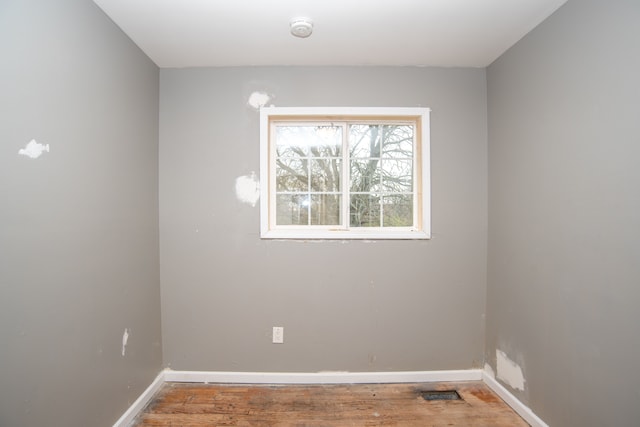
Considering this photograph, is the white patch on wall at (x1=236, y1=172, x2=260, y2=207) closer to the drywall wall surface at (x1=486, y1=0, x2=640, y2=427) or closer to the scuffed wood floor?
the scuffed wood floor

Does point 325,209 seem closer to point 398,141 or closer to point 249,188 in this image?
point 249,188

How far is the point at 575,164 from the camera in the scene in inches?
57.0

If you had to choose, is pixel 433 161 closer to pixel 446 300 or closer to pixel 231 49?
pixel 446 300

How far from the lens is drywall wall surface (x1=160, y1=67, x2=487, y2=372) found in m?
2.13

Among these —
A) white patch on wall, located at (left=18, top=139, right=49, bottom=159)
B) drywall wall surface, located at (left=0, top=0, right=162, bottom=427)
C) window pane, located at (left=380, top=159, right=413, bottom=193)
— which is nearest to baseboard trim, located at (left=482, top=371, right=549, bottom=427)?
window pane, located at (left=380, top=159, right=413, bottom=193)

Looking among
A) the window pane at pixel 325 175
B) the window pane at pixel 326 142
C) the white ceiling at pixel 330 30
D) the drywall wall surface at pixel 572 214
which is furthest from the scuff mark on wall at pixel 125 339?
the drywall wall surface at pixel 572 214

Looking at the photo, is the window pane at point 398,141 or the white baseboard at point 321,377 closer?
the white baseboard at point 321,377

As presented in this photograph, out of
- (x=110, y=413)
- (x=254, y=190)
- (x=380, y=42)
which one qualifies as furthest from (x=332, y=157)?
(x=110, y=413)

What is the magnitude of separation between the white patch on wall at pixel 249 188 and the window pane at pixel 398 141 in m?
1.04

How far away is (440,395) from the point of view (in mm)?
2004

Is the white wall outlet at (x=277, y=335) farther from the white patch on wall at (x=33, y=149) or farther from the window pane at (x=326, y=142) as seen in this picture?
the white patch on wall at (x=33, y=149)

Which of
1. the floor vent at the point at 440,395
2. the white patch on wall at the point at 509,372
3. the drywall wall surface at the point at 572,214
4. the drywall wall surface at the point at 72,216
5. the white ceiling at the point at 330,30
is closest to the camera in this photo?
the drywall wall surface at the point at 72,216

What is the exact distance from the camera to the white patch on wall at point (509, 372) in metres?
1.83

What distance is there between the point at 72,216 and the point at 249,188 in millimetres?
1042
